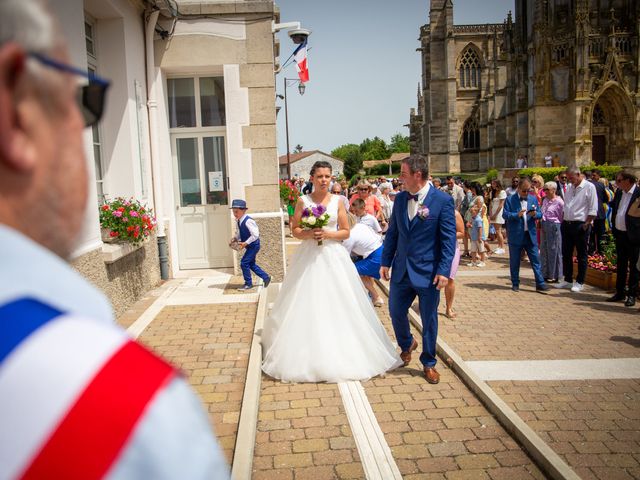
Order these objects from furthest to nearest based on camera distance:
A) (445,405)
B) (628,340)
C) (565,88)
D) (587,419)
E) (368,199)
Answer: (565,88) → (368,199) → (628,340) → (445,405) → (587,419)

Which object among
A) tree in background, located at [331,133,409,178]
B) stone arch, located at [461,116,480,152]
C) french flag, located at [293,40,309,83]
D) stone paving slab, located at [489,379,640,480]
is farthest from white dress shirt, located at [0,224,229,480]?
tree in background, located at [331,133,409,178]

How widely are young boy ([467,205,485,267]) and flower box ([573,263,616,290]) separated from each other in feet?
9.02

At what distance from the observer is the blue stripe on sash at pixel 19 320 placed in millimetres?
770

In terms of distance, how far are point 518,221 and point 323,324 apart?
19.8ft

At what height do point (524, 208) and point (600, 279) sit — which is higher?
point (524, 208)

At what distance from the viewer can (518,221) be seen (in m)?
10.4

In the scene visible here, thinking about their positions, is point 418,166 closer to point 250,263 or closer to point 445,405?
point 445,405

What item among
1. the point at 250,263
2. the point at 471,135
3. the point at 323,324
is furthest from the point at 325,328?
the point at 471,135

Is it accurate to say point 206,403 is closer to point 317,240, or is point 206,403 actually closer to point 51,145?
point 317,240

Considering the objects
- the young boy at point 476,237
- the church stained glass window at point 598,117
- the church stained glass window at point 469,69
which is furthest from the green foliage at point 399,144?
the young boy at point 476,237

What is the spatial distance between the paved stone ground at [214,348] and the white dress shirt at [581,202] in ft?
21.0

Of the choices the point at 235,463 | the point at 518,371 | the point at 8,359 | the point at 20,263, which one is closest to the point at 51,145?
the point at 20,263

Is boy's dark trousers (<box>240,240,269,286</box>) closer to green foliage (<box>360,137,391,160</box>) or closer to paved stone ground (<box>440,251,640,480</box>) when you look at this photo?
paved stone ground (<box>440,251,640,480</box>)

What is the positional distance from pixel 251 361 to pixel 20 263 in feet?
17.7
